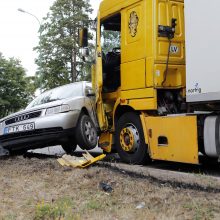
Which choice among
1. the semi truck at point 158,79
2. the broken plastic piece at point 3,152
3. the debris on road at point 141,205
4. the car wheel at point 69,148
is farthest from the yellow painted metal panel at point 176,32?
the broken plastic piece at point 3,152

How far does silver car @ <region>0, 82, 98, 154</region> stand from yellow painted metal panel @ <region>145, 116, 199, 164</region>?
1.70 metres

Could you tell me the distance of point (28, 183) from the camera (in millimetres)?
6832

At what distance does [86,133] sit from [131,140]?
4.13 ft

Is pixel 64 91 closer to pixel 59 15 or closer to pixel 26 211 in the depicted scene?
pixel 26 211

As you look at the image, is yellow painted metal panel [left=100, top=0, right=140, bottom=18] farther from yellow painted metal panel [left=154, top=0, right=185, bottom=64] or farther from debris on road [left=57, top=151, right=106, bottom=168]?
debris on road [left=57, top=151, right=106, bottom=168]

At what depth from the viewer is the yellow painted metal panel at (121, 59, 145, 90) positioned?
827 cm

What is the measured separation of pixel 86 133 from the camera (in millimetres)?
9539

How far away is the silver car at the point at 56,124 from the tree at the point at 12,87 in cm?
3255

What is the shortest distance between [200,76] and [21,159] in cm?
453

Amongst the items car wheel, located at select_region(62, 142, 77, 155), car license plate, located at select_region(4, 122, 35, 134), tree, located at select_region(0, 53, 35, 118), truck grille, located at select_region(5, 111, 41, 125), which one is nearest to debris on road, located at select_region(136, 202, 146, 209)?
car license plate, located at select_region(4, 122, 35, 134)

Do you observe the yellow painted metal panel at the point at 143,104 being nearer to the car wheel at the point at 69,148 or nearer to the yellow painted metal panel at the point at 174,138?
the yellow painted metal panel at the point at 174,138

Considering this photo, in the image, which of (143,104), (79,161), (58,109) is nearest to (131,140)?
(143,104)

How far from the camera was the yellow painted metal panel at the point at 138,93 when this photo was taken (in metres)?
8.12

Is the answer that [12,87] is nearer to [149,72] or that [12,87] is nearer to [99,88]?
[99,88]
